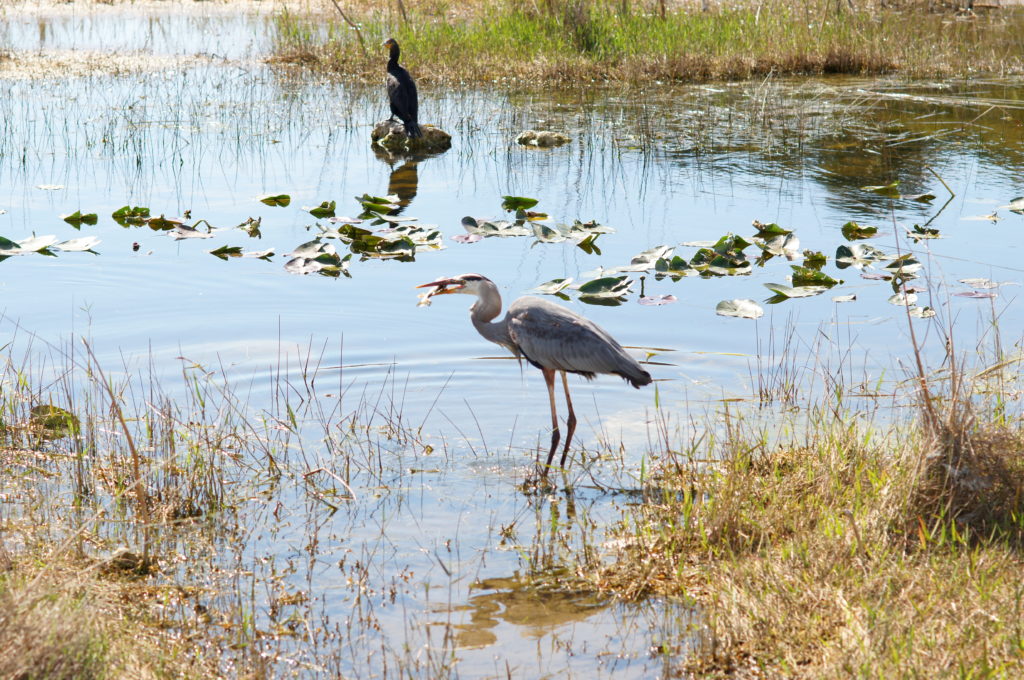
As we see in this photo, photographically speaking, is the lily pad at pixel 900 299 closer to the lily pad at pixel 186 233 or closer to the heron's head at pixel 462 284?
the heron's head at pixel 462 284

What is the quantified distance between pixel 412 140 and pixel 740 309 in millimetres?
6206

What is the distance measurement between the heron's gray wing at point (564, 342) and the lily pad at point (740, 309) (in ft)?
5.22

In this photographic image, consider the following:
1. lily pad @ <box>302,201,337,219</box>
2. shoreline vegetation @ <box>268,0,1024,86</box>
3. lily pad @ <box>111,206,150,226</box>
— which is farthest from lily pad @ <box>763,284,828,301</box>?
shoreline vegetation @ <box>268,0,1024,86</box>

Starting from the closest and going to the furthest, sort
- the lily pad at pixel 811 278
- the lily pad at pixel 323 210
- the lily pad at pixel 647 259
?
the lily pad at pixel 811 278 → the lily pad at pixel 647 259 → the lily pad at pixel 323 210

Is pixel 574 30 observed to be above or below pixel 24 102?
above

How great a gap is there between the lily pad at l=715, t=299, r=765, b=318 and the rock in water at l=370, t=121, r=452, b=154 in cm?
598

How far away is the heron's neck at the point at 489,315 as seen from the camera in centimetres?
583

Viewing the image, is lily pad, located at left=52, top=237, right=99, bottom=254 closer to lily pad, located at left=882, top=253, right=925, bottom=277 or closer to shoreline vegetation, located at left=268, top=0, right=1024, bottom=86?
lily pad, located at left=882, top=253, right=925, bottom=277

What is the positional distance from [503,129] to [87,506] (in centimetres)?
908

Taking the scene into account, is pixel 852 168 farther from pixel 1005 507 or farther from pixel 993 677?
pixel 993 677

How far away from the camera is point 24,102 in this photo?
13.7m

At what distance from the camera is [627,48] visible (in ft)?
51.8

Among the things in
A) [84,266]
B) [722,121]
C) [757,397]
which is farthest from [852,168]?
[84,266]

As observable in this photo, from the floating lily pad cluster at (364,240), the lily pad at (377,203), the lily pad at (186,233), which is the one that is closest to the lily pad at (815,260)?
the floating lily pad cluster at (364,240)
